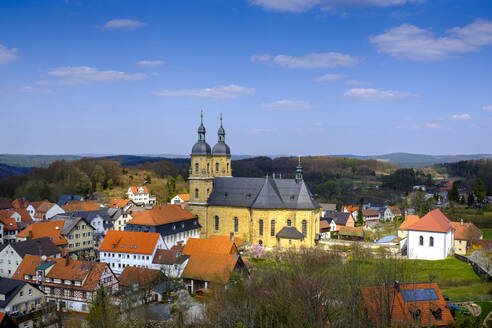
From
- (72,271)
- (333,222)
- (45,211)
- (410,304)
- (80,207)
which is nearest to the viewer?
(410,304)

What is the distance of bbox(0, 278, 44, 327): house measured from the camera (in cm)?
3111

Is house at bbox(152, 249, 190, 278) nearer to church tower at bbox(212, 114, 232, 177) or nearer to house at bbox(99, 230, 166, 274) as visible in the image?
house at bbox(99, 230, 166, 274)

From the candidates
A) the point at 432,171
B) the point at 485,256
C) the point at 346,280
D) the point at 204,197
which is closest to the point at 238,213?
the point at 204,197

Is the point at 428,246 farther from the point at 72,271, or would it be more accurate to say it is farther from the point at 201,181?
the point at 72,271

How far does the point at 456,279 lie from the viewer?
3819 cm

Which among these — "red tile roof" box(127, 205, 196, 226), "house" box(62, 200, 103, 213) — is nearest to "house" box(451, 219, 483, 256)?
"red tile roof" box(127, 205, 196, 226)

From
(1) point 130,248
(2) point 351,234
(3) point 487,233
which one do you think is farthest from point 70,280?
(3) point 487,233

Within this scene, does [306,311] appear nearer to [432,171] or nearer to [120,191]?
[120,191]

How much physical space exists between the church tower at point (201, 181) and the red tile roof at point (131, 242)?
15.2 m

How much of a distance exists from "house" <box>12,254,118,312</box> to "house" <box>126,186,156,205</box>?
65736 millimetres

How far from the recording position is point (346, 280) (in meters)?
24.2

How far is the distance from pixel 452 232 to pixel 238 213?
25.8 m

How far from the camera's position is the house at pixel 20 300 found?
31.1 m

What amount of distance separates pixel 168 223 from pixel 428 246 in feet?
99.4
